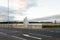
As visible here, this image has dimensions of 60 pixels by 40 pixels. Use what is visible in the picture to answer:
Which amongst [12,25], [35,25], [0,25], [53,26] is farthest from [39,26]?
[0,25]

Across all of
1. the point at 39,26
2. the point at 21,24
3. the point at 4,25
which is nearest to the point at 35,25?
the point at 39,26

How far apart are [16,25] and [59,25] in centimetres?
979

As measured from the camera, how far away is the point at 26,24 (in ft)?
128

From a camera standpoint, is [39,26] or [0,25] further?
[0,25]

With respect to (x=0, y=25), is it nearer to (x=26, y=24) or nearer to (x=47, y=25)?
(x=26, y=24)

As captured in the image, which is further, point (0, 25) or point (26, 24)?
point (0, 25)

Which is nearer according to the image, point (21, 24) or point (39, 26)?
point (39, 26)

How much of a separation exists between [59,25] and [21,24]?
849cm

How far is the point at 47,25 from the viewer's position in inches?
1640

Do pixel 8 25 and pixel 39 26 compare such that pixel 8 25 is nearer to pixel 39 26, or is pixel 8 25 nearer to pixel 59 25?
pixel 39 26

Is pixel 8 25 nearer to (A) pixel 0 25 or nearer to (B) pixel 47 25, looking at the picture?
(A) pixel 0 25

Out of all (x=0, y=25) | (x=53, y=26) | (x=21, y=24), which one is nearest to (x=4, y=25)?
(x=0, y=25)

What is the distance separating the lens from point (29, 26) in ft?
127

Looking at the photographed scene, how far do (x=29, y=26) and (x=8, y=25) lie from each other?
5.22 metres
